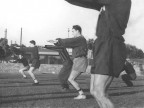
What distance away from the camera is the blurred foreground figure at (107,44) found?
4207 millimetres

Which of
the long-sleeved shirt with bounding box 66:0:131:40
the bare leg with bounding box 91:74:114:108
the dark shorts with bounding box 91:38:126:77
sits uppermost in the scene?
the long-sleeved shirt with bounding box 66:0:131:40

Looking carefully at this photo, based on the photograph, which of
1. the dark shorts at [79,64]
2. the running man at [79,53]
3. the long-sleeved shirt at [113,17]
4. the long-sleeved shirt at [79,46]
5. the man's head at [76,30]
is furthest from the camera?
the dark shorts at [79,64]

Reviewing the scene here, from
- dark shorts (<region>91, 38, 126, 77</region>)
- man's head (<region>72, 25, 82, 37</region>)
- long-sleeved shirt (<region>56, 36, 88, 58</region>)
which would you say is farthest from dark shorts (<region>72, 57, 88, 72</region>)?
dark shorts (<region>91, 38, 126, 77</region>)

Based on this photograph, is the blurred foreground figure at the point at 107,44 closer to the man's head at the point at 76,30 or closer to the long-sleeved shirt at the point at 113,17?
the long-sleeved shirt at the point at 113,17

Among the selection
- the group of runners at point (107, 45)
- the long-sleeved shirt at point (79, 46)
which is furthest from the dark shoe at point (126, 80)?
the group of runners at point (107, 45)

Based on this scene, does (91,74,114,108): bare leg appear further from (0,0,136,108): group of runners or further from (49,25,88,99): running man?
(49,25,88,99): running man

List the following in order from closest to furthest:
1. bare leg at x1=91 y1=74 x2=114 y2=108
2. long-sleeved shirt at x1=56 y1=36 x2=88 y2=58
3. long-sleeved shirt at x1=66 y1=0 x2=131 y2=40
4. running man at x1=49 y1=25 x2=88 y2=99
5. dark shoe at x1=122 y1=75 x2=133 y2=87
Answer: bare leg at x1=91 y1=74 x2=114 y2=108, long-sleeved shirt at x1=66 y1=0 x2=131 y2=40, long-sleeved shirt at x1=56 y1=36 x2=88 y2=58, running man at x1=49 y1=25 x2=88 y2=99, dark shoe at x1=122 y1=75 x2=133 y2=87

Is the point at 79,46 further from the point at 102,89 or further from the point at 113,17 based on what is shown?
the point at 102,89

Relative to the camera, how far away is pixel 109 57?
4.25 m

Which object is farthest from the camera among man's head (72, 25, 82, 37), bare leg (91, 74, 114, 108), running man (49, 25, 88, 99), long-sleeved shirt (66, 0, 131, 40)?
man's head (72, 25, 82, 37)

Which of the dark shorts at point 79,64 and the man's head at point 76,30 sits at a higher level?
the man's head at point 76,30

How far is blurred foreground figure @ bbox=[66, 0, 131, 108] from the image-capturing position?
13.8 ft

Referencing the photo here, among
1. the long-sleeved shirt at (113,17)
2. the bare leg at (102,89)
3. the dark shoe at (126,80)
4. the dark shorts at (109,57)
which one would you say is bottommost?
the dark shoe at (126,80)

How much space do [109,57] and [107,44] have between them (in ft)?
0.52
